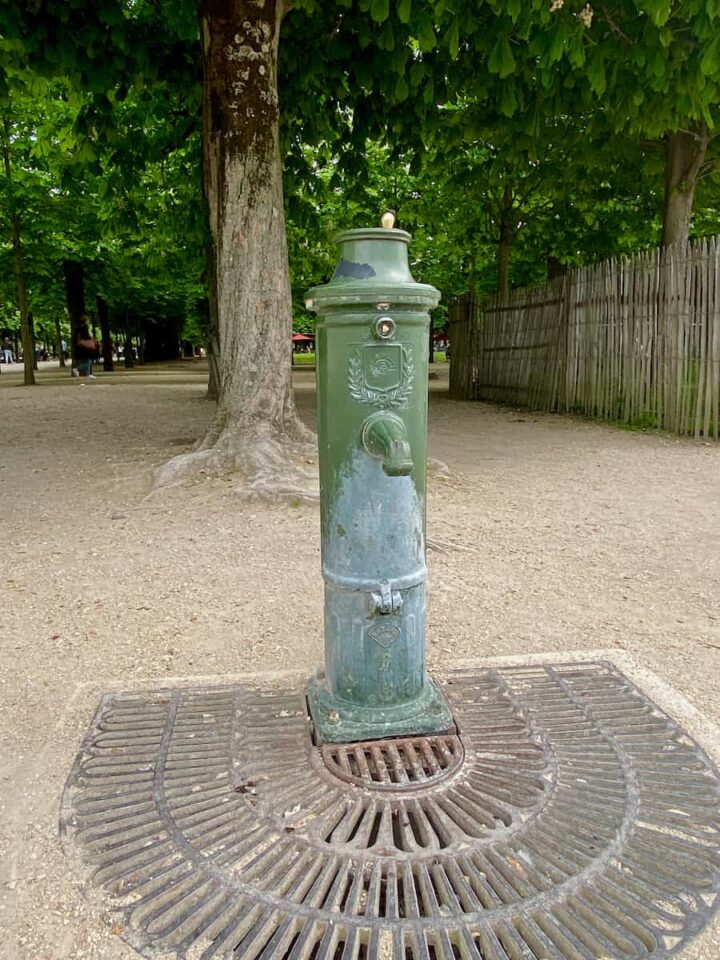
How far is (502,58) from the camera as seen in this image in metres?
6.40

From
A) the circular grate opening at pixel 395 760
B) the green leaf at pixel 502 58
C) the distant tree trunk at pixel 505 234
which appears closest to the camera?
the circular grate opening at pixel 395 760

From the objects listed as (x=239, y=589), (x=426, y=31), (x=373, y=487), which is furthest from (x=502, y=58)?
(x=373, y=487)

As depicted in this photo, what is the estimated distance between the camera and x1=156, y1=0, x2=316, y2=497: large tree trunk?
A: 665cm

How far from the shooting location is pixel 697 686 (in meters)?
3.14

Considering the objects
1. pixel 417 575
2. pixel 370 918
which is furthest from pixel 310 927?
pixel 417 575

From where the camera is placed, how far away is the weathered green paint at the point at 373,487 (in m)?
2.41

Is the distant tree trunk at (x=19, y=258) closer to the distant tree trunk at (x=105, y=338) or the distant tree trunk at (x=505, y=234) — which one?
the distant tree trunk at (x=105, y=338)

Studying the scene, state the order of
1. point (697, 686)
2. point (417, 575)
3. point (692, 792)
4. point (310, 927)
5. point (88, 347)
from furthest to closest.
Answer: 1. point (88, 347)
2. point (697, 686)
3. point (417, 575)
4. point (692, 792)
5. point (310, 927)

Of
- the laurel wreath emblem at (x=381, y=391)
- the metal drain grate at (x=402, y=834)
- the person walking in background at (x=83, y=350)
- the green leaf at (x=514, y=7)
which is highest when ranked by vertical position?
the green leaf at (x=514, y=7)

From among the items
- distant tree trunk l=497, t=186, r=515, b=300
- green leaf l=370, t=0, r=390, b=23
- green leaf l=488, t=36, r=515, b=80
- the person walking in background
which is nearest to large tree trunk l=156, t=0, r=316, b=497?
green leaf l=370, t=0, r=390, b=23

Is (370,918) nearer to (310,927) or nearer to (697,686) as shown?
(310,927)

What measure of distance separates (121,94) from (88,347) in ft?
44.9

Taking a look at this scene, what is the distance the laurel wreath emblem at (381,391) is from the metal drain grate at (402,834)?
118 cm

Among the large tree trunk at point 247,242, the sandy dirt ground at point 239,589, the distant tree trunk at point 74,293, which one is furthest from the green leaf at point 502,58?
the distant tree trunk at point 74,293
